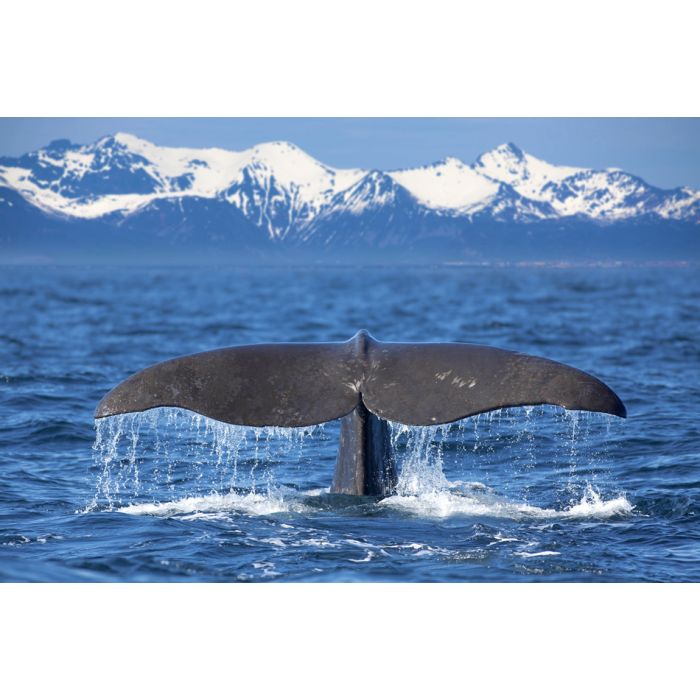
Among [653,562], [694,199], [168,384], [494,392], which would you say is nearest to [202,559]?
[168,384]

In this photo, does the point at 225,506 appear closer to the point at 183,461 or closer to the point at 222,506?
the point at 222,506

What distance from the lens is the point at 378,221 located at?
89.2 m

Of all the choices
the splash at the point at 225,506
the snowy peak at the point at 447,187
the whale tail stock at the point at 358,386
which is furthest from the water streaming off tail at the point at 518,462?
the snowy peak at the point at 447,187

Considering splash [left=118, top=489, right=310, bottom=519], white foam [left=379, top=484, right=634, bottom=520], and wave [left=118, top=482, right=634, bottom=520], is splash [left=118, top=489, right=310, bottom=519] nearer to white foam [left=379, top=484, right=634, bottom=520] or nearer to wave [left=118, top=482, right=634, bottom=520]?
wave [left=118, top=482, right=634, bottom=520]

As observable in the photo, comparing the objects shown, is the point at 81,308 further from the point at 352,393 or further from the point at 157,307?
the point at 352,393

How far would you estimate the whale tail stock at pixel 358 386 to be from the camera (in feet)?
26.3

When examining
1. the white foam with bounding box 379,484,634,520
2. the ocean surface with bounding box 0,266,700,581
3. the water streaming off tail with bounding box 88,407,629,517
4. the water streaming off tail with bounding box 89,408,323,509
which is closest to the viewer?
the ocean surface with bounding box 0,266,700,581

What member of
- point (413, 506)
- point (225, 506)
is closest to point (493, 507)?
point (413, 506)

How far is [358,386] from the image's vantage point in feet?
28.1

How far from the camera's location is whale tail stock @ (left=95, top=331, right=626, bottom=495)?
26.3 ft

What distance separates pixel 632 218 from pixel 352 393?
47851 mm

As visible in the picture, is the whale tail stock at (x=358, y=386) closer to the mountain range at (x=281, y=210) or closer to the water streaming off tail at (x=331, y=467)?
the water streaming off tail at (x=331, y=467)

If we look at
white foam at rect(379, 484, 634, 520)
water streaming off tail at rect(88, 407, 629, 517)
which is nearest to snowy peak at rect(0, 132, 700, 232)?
water streaming off tail at rect(88, 407, 629, 517)

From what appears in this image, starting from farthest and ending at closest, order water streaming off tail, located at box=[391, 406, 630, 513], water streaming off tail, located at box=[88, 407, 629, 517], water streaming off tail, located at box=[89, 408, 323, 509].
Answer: water streaming off tail, located at box=[89, 408, 323, 509]
water streaming off tail, located at box=[391, 406, 630, 513]
water streaming off tail, located at box=[88, 407, 629, 517]
